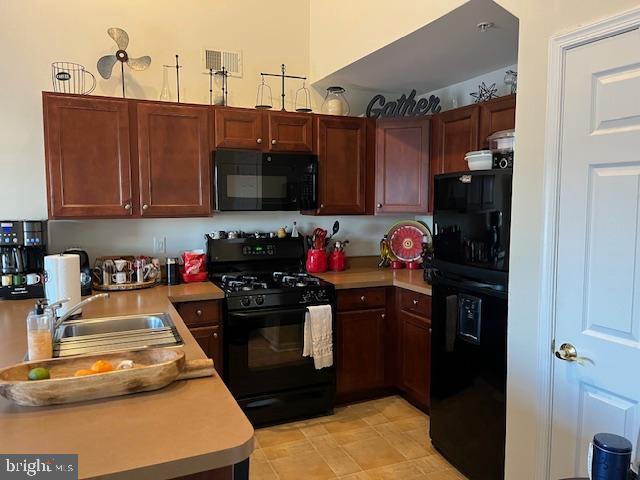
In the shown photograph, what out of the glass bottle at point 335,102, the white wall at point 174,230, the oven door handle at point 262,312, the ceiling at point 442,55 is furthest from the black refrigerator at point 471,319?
the white wall at point 174,230

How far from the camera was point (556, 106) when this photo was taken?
1.78m

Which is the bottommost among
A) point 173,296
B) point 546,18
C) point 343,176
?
point 173,296

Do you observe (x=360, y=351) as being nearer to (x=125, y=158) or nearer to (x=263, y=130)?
(x=263, y=130)

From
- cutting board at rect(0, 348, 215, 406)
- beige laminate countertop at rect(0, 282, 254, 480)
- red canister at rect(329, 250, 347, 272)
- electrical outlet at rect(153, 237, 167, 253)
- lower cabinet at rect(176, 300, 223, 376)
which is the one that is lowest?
lower cabinet at rect(176, 300, 223, 376)

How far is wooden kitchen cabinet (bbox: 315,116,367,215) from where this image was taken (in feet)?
11.6

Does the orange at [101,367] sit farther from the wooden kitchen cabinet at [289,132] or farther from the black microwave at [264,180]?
the wooden kitchen cabinet at [289,132]

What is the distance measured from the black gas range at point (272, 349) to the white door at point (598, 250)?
168 cm

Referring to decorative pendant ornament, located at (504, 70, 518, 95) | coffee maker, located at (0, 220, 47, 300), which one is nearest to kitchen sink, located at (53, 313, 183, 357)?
coffee maker, located at (0, 220, 47, 300)

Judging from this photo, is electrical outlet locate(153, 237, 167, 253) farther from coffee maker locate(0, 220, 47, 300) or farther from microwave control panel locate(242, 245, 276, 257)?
coffee maker locate(0, 220, 47, 300)

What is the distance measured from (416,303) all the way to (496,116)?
1.33 meters

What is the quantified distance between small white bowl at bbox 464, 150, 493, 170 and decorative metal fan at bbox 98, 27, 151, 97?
2242 millimetres

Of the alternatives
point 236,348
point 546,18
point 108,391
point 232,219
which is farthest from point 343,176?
point 108,391

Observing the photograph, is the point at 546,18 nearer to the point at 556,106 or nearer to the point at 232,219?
the point at 556,106

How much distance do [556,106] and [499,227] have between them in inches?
23.7
